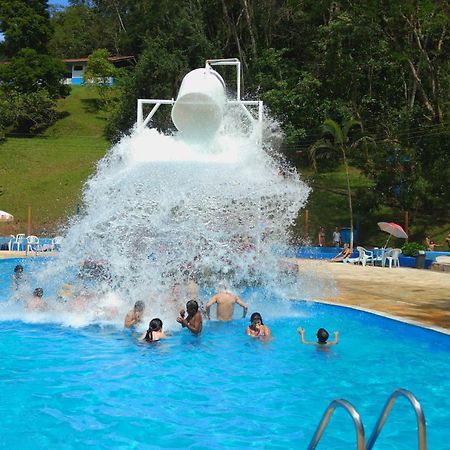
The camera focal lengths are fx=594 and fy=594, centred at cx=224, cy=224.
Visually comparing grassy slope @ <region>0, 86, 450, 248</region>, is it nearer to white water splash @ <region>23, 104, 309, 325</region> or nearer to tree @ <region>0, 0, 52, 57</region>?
tree @ <region>0, 0, 52, 57</region>

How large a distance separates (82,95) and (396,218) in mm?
35102

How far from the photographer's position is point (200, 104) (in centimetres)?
1150

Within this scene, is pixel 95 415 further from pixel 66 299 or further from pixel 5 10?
pixel 5 10

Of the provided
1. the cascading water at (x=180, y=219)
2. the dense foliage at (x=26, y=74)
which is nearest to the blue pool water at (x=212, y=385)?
the cascading water at (x=180, y=219)

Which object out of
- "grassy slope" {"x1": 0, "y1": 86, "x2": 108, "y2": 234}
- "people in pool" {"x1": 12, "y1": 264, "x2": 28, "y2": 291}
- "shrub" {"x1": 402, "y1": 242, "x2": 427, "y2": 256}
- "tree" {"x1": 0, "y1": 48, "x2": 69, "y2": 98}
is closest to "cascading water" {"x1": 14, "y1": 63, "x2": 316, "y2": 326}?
"people in pool" {"x1": 12, "y1": 264, "x2": 28, "y2": 291}

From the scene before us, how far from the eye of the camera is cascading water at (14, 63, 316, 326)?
10992 mm

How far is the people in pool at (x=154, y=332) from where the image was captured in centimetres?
785

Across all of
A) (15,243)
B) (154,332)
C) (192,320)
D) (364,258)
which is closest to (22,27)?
(15,243)

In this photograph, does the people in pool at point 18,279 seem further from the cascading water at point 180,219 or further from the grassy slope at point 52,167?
the grassy slope at point 52,167

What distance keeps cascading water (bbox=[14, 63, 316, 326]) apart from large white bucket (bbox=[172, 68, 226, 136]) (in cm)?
25

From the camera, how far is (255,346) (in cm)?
811

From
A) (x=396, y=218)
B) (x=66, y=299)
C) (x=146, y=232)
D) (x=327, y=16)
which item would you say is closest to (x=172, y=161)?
(x=146, y=232)

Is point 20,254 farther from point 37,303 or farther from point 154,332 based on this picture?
point 154,332

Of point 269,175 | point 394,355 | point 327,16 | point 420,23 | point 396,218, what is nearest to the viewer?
point 394,355
